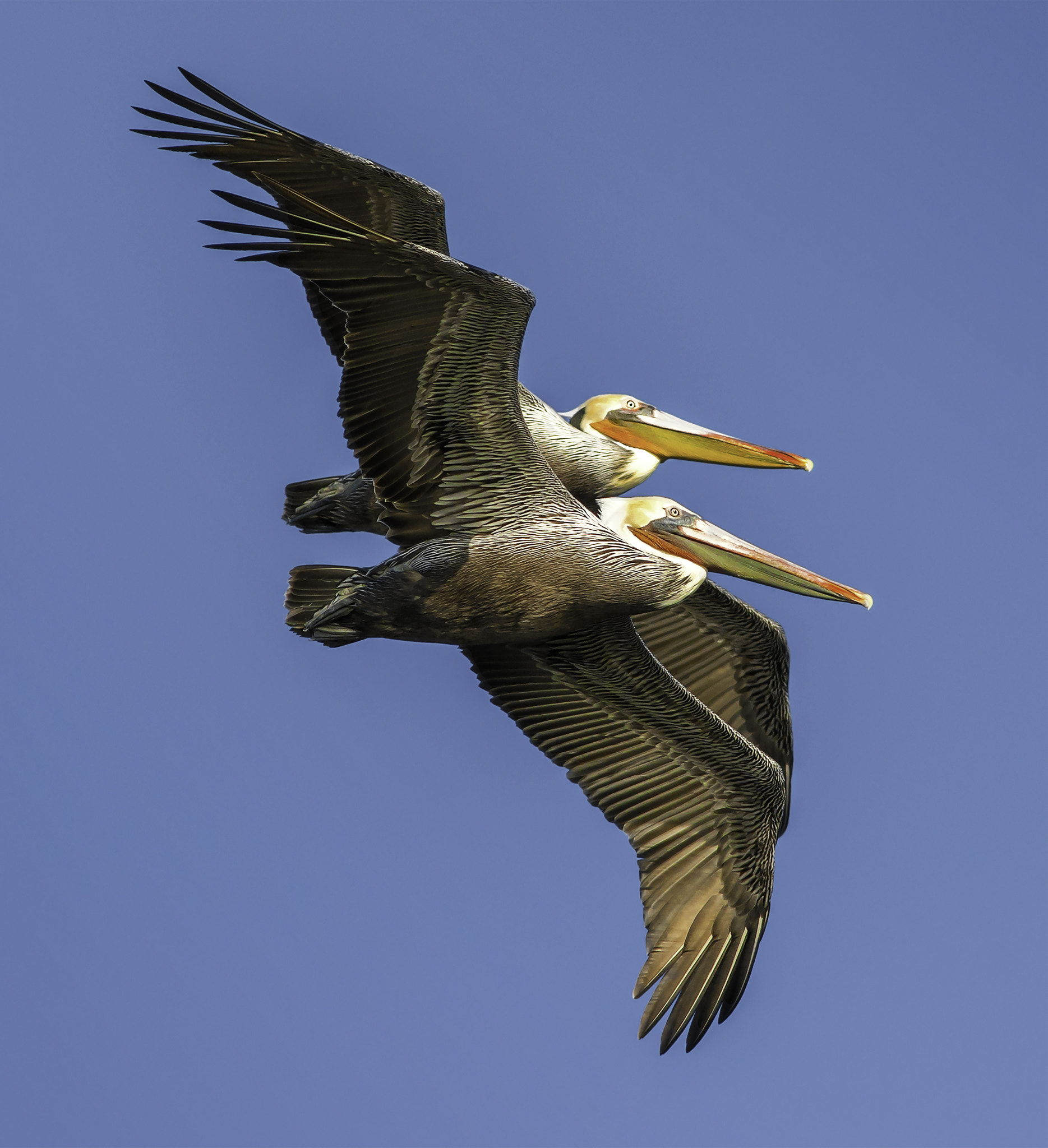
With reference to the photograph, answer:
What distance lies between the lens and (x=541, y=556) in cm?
913

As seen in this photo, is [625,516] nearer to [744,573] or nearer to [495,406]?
[744,573]

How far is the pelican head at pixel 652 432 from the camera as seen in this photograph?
11406mm

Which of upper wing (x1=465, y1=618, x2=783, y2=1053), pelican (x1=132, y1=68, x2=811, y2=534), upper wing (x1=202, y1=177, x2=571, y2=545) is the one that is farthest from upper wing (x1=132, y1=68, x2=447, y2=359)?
upper wing (x1=465, y1=618, x2=783, y2=1053)

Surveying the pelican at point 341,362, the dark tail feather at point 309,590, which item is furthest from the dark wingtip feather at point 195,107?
the dark tail feather at point 309,590

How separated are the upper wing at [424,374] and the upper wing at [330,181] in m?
1.29

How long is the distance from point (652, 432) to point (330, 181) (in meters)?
2.66

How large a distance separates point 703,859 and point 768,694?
1784mm

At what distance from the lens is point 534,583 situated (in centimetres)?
916

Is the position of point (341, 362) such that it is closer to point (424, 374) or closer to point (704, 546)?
point (424, 374)

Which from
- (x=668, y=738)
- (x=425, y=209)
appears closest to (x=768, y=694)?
(x=668, y=738)

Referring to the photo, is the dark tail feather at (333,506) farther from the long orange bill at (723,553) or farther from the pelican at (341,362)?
the long orange bill at (723,553)

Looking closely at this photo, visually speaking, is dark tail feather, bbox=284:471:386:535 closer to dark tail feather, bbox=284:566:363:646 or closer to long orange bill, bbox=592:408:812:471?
→ dark tail feather, bbox=284:566:363:646

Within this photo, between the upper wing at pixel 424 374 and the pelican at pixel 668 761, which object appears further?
the pelican at pixel 668 761

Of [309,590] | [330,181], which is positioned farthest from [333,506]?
[330,181]
